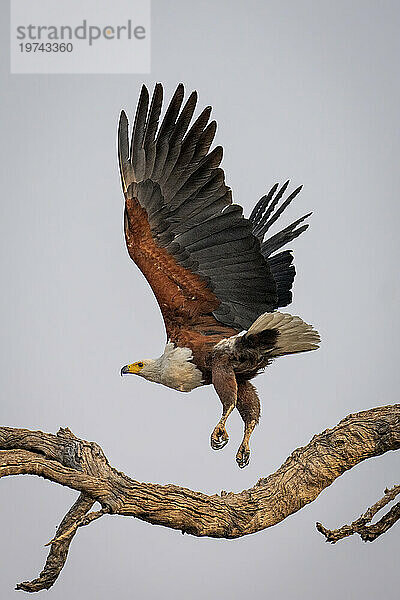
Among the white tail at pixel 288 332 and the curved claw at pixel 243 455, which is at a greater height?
the white tail at pixel 288 332

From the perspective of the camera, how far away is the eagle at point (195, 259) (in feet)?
11.2

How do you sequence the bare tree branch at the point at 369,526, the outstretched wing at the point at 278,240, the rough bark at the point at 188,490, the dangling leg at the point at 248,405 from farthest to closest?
the outstretched wing at the point at 278,240 < the dangling leg at the point at 248,405 < the bare tree branch at the point at 369,526 < the rough bark at the point at 188,490

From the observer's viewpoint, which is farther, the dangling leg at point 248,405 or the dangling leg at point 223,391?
the dangling leg at point 248,405

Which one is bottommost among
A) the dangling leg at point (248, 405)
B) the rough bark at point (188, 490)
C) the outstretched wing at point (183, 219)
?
the rough bark at point (188, 490)

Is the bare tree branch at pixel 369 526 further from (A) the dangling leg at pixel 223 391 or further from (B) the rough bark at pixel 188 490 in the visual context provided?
(A) the dangling leg at pixel 223 391

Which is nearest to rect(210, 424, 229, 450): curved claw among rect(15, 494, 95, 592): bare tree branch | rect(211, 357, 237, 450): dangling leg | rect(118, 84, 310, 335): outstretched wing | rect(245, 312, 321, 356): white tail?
rect(211, 357, 237, 450): dangling leg

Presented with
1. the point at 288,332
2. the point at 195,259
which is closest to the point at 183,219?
the point at 195,259

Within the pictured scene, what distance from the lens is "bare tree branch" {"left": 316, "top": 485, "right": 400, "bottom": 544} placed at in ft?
10.5

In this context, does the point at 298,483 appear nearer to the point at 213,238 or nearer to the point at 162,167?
the point at 213,238

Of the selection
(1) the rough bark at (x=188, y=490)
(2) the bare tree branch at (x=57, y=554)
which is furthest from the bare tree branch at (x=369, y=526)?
(2) the bare tree branch at (x=57, y=554)

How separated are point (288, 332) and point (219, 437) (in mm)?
473

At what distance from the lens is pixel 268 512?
3141mm

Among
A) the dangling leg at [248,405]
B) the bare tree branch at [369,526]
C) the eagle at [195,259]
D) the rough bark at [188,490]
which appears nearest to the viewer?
the rough bark at [188,490]

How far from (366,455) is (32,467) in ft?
4.41
